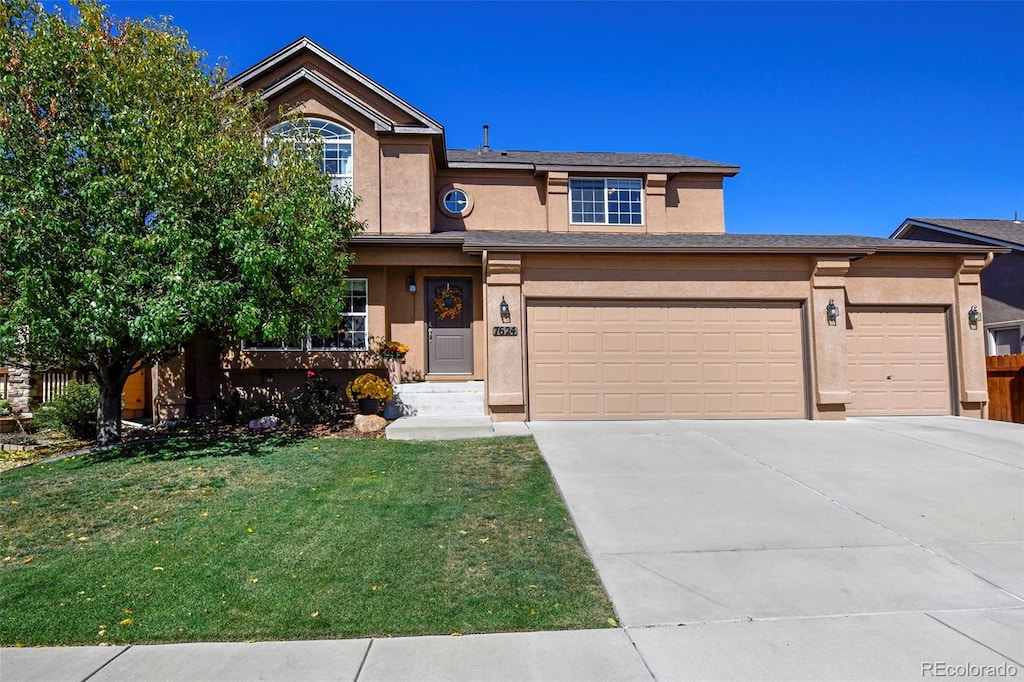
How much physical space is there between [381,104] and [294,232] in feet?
20.7

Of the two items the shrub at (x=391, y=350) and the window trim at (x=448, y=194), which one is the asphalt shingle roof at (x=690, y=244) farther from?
the window trim at (x=448, y=194)

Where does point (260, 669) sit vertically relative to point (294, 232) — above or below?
below

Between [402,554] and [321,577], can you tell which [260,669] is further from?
[402,554]

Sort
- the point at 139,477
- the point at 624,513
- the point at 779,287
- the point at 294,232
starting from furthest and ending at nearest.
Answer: the point at 779,287
the point at 294,232
the point at 139,477
the point at 624,513

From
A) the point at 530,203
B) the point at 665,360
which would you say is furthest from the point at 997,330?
the point at 530,203

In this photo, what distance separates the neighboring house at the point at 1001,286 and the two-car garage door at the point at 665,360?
549 cm

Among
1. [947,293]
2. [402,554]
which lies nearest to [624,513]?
[402,554]

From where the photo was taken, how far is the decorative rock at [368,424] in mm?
9750

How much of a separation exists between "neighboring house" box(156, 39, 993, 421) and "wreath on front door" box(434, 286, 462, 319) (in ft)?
0.11

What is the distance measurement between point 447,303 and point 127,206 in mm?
6486

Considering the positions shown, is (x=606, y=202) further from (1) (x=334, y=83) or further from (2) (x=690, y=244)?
(1) (x=334, y=83)

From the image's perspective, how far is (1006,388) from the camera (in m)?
11.2

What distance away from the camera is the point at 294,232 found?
8273 millimetres

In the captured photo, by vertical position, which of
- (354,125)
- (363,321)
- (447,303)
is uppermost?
(354,125)
